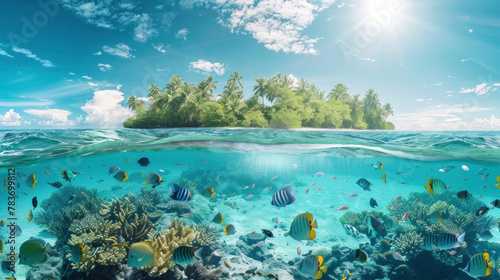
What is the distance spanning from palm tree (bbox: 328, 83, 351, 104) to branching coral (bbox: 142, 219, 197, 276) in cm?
4869

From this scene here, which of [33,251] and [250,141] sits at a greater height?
[250,141]

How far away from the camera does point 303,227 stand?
354 centimetres

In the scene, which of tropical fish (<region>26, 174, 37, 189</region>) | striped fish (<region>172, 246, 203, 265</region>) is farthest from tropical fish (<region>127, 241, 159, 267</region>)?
tropical fish (<region>26, 174, 37, 189</region>)

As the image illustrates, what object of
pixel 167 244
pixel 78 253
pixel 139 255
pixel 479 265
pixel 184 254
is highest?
pixel 139 255

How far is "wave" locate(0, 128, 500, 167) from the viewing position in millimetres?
14562

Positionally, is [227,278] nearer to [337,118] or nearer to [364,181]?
[364,181]

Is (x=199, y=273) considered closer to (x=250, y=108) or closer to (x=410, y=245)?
(x=410, y=245)

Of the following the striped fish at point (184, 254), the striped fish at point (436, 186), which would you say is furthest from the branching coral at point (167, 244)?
the striped fish at point (436, 186)

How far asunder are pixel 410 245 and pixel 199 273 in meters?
8.30

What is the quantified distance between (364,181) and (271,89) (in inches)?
1374

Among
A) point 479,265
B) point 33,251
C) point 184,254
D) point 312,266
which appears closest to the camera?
point 312,266

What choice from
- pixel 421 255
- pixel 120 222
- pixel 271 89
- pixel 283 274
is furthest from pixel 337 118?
pixel 120 222

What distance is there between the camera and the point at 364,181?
23.3 ft

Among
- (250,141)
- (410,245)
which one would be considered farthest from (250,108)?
(410,245)
